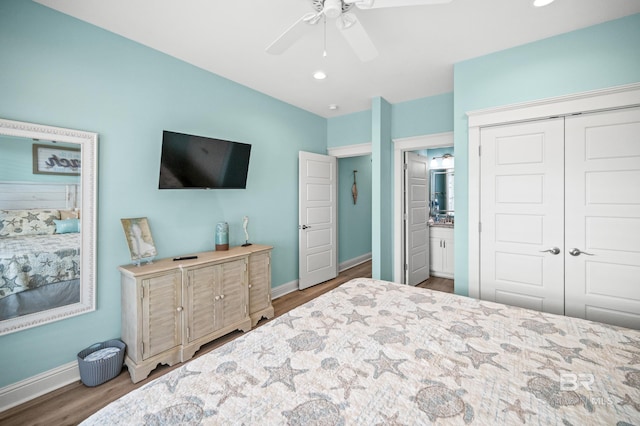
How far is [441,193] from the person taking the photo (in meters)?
5.38

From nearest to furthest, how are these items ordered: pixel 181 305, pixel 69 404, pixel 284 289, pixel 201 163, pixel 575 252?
pixel 69 404
pixel 575 252
pixel 181 305
pixel 201 163
pixel 284 289

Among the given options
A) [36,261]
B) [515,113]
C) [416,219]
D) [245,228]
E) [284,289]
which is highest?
[515,113]

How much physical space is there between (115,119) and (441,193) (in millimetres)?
5129

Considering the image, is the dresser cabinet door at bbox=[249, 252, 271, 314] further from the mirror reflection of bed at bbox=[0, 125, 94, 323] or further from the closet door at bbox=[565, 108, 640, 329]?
the closet door at bbox=[565, 108, 640, 329]

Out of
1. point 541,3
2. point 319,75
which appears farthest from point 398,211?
point 541,3

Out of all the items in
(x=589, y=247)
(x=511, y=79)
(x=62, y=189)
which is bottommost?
(x=589, y=247)

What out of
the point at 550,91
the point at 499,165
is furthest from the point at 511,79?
the point at 499,165

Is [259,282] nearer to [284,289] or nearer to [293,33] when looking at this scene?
[284,289]

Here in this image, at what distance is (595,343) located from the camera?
4.40 ft

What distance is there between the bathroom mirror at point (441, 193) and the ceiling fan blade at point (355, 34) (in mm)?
3933

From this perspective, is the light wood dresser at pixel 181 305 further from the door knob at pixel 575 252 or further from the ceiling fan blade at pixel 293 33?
the door knob at pixel 575 252

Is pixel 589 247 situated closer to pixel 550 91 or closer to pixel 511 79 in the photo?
pixel 550 91

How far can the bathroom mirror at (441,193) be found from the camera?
5289 millimetres

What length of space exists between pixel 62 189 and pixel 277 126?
241 cm
